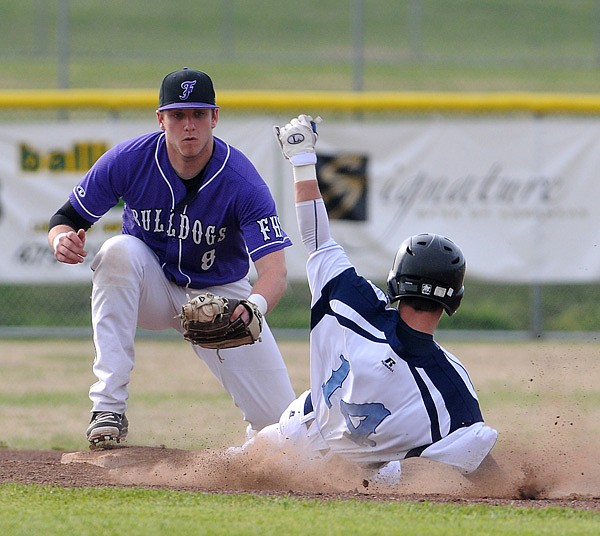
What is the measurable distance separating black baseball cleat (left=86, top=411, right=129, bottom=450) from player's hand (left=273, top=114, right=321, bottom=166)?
1.51 meters

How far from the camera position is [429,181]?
33.3 ft

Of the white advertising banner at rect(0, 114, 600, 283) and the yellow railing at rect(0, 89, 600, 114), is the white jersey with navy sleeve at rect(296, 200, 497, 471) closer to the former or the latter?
the white advertising banner at rect(0, 114, 600, 283)

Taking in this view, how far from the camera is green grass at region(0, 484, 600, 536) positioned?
3.50 metres

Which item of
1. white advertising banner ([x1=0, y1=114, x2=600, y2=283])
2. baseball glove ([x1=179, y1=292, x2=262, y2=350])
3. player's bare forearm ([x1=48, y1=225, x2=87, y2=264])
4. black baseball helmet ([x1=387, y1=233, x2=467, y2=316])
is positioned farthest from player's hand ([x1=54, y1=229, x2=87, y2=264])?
white advertising banner ([x1=0, y1=114, x2=600, y2=283])

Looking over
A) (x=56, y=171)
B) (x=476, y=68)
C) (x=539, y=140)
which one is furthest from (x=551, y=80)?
(x=56, y=171)

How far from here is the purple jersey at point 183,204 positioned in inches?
204

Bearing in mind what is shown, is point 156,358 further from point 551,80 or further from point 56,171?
point 551,80

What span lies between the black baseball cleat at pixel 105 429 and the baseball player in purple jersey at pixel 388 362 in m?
1.10

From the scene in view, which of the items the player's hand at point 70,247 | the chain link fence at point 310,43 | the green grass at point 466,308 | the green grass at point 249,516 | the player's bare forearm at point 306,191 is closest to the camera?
the green grass at point 249,516

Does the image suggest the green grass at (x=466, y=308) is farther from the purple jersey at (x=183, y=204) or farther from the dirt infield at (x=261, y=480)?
the dirt infield at (x=261, y=480)

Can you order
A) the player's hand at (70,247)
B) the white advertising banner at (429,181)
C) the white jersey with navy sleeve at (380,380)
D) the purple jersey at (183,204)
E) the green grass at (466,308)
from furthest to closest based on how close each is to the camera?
the green grass at (466,308) → the white advertising banner at (429,181) → the purple jersey at (183,204) → the player's hand at (70,247) → the white jersey with navy sleeve at (380,380)

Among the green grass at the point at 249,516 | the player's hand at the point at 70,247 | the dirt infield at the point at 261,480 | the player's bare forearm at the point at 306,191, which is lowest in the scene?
the dirt infield at the point at 261,480

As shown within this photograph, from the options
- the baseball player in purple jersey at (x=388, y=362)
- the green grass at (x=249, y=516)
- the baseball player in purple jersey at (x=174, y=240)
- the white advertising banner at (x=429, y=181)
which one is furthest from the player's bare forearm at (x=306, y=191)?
the white advertising banner at (x=429, y=181)

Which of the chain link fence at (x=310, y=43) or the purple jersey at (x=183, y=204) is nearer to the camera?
the purple jersey at (x=183, y=204)
